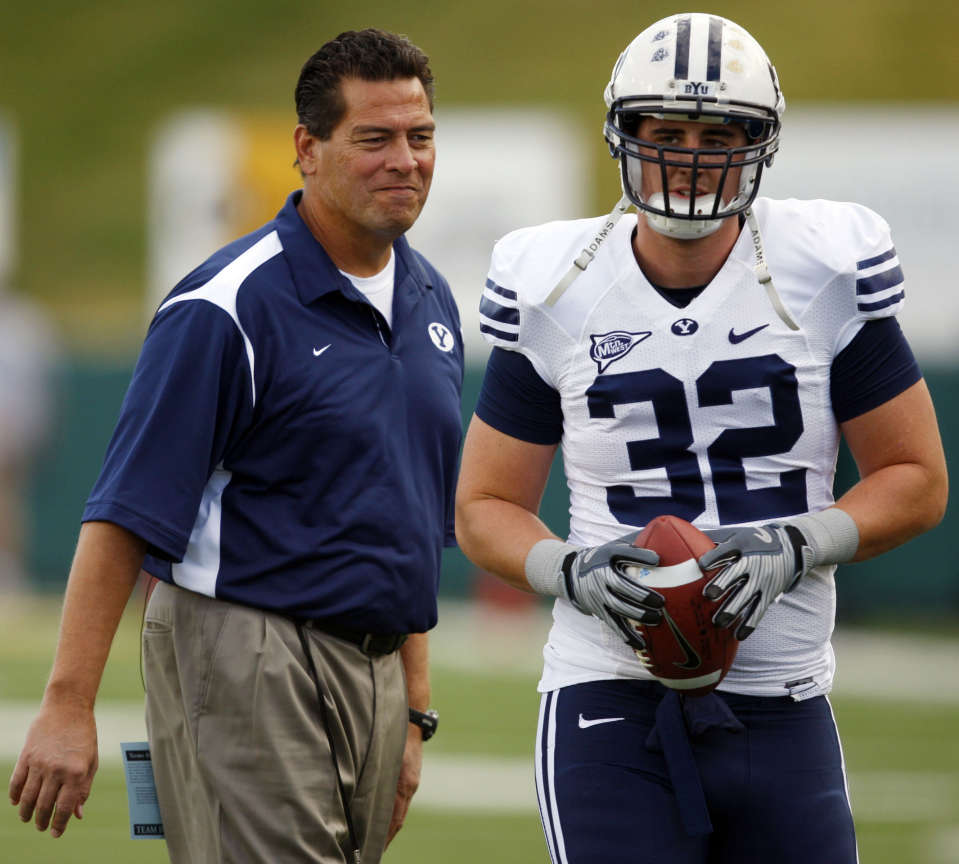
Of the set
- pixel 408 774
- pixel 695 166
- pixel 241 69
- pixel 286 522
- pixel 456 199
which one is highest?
pixel 241 69

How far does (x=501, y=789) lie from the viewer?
6.96 meters

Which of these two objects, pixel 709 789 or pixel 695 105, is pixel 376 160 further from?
pixel 709 789

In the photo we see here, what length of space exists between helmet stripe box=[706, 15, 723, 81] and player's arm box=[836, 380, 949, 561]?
2.06 feet

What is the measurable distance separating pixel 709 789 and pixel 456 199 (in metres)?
13.2

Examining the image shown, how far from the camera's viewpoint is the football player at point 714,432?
2879mm

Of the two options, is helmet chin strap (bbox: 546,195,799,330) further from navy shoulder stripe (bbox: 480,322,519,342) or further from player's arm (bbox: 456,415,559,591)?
player's arm (bbox: 456,415,559,591)

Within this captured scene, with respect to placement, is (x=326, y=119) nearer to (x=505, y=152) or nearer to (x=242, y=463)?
(x=242, y=463)

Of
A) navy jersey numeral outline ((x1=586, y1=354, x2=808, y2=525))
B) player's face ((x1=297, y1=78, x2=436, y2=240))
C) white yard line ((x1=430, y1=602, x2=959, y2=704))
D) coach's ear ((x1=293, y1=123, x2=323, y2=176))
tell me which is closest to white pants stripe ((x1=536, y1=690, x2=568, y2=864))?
navy jersey numeral outline ((x1=586, y1=354, x2=808, y2=525))

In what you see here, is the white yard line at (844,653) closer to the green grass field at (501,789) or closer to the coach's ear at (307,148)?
the green grass field at (501,789)

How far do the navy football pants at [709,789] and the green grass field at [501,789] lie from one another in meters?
3.08

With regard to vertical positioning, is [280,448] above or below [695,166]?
below

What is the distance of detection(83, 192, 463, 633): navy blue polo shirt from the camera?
10.2ft

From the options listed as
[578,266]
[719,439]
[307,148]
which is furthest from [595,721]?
[307,148]

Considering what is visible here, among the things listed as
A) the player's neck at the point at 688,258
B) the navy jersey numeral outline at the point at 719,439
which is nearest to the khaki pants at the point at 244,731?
the navy jersey numeral outline at the point at 719,439
